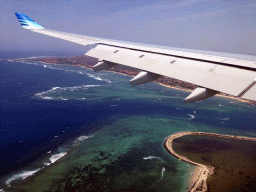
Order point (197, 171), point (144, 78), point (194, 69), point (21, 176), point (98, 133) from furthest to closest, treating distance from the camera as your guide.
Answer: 1. point (98, 133)
2. point (197, 171)
3. point (21, 176)
4. point (144, 78)
5. point (194, 69)

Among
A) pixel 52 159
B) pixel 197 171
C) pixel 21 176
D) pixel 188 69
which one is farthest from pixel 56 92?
pixel 188 69

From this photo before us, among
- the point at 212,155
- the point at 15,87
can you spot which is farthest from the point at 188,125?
the point at 15,87

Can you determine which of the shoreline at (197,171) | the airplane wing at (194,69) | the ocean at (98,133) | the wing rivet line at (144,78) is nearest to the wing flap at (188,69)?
the airplane wing at (194,69)

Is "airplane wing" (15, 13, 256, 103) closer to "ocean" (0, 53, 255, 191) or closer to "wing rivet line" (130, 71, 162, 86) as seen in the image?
"wing rivet line" (130, 71, 162, 86)

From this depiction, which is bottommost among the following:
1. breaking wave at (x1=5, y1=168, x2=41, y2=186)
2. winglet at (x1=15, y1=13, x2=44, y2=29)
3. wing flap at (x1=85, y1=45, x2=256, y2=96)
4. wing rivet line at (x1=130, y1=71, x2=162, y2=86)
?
breaking wave at (x1=5, y1=168, x2=41, y2=186)

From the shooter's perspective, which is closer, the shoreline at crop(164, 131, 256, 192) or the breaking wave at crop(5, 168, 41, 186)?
the breaking wave at crop(5, 168, 41, 186)

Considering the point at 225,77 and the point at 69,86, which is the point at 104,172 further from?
the point at 69,86

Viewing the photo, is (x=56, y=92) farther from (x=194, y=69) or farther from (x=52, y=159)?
(x=194, y=69)

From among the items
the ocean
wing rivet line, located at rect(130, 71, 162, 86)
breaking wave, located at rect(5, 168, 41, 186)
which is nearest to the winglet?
wing rivet line, located at rect(130, 71, 162, 86)
